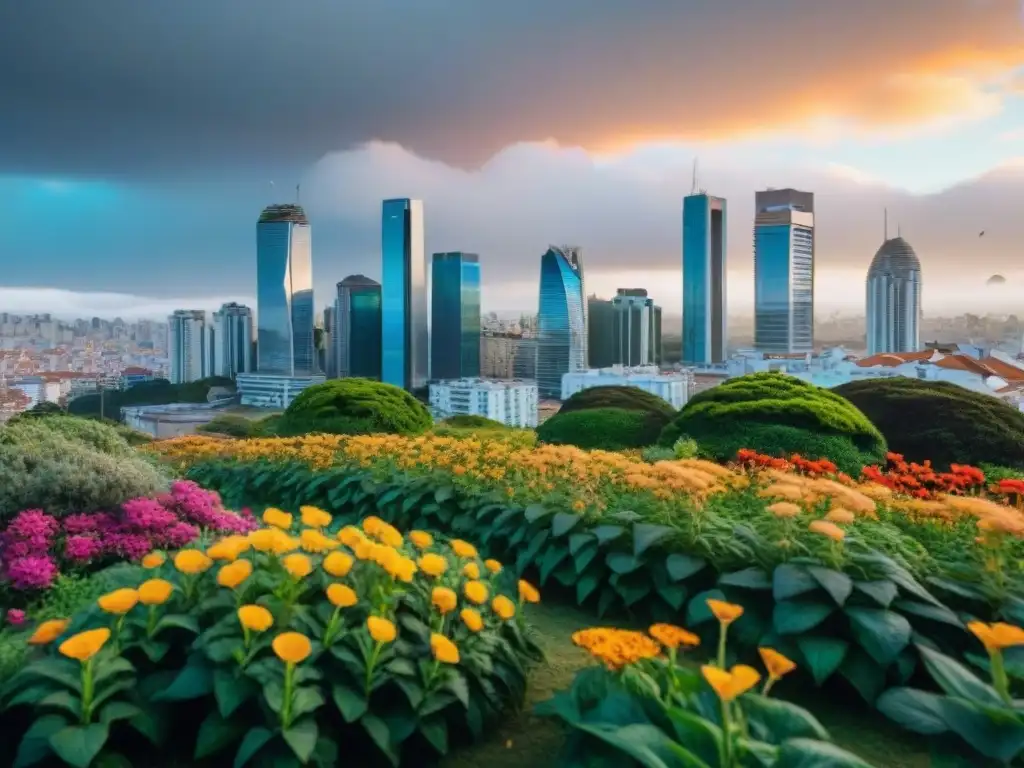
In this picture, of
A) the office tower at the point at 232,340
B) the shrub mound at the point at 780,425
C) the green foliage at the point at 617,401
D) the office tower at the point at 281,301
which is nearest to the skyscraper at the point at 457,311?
the office tower at the point at 281,301

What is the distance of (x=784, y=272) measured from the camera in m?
17.8

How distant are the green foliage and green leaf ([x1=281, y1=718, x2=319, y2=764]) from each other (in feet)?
29.5

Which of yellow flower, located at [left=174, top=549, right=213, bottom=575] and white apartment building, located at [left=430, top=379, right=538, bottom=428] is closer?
yellow flower, located at [left=174, top=549, right=213, bottom=575]

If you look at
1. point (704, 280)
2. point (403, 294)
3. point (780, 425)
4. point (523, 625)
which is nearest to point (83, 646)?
point (523, 625)

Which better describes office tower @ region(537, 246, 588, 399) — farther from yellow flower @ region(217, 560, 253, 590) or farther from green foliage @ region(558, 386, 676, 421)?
yellow flower @ region(217, 560, 253, 590)

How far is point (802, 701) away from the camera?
257 centimetres

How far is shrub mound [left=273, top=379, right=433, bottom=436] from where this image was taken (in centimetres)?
1009

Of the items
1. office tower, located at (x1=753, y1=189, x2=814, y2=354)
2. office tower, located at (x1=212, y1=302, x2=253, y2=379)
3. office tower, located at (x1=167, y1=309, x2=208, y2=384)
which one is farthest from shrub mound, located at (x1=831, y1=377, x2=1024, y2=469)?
office tower, located at (x1=167, y1=309, x2=208, y2=384)

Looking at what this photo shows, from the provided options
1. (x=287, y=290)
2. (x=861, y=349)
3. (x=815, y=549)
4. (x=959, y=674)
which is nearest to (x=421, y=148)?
(x=287, y=290)

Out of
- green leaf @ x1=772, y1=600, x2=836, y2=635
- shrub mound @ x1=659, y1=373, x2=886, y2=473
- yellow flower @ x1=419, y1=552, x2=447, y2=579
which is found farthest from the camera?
shrub mound @ x1=659, y1=373, x2=886, y2=473

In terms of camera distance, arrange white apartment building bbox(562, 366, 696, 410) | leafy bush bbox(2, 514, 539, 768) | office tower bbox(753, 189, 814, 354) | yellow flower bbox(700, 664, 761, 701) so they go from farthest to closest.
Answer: office tower bbox(753, 189, 814, 354) < white apartment building bbox(562, 366, 696, 410) < leafy bush bbox(2, 514, 539, 768) < yellow flower bbox(700, 664, 761, 701)

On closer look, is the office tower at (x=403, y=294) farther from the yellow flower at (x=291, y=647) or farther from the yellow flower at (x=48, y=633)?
the yellow flower at (x=291, y=647)

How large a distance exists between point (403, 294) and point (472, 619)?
17.0 meters

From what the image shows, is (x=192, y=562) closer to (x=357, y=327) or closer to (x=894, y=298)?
(x=894, y=298)
